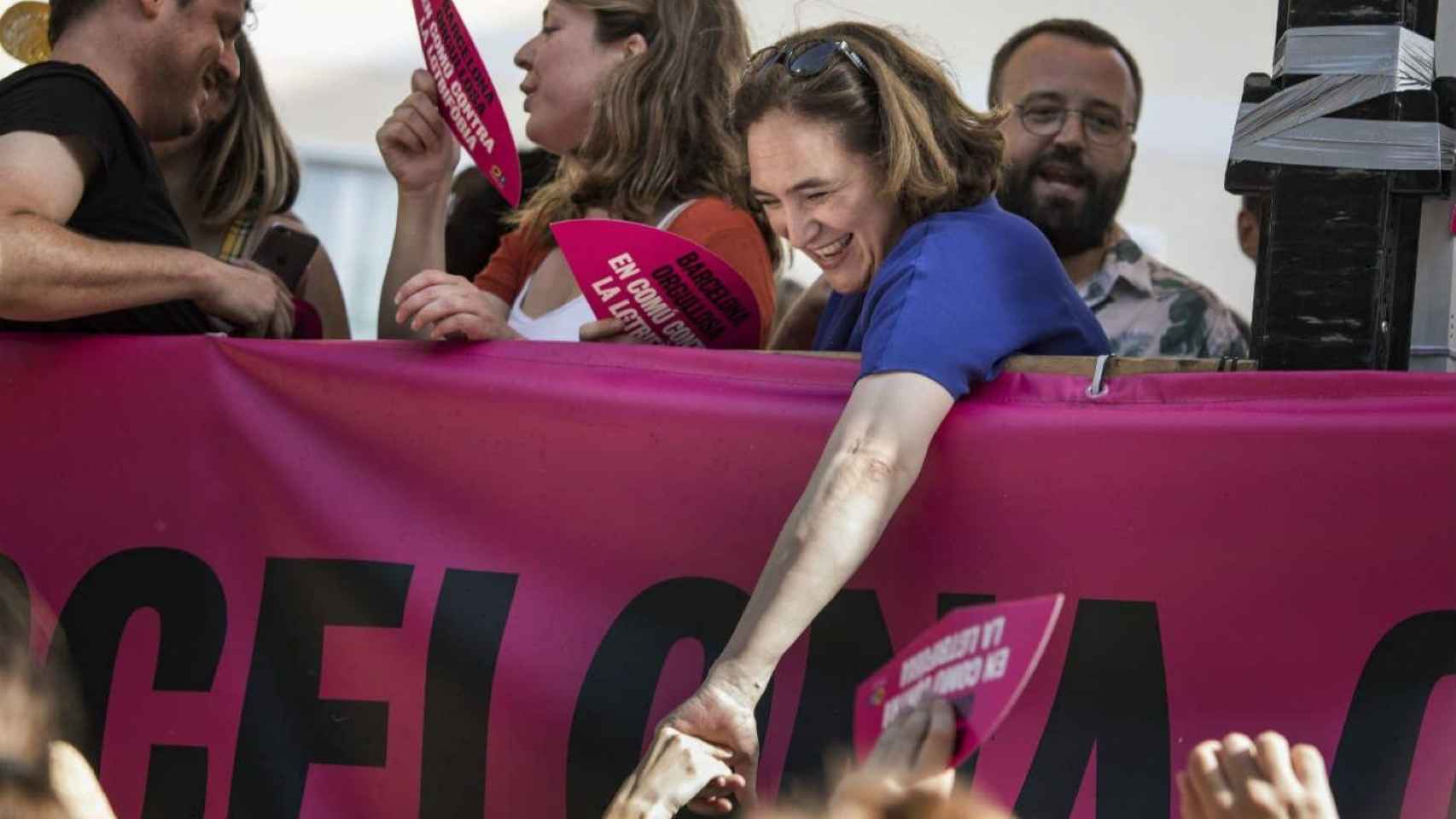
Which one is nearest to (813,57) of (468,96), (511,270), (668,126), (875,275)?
(875,275)

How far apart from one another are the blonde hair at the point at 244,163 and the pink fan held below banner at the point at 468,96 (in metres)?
0.62

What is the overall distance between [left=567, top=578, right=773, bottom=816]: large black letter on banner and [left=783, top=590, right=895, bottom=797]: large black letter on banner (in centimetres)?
7

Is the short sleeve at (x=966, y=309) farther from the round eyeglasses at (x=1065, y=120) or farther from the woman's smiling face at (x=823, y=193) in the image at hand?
the round eyeglasses at (x=1065, y=120)

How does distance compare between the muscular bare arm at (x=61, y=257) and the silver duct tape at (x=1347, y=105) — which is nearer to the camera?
the silver duct tape at (x=1347, y=105)

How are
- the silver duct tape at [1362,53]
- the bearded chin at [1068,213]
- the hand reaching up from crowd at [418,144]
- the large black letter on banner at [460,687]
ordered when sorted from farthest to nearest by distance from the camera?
1. the bearded chin at [1068,213]
2. the hand reaching up from crowd at [418,144]
3. the large black letter on banner at [460,687]
4. the silver duct tape at [1362,53]

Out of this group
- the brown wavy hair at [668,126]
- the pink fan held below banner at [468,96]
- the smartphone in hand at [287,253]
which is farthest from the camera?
the smartphone in hand at [287,253]

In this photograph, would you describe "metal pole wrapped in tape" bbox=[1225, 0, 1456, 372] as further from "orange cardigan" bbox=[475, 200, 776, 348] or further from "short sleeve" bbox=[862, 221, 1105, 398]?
"orange cardigan" bbox=[475, 200, 776, 348]

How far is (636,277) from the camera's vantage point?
9.20ft

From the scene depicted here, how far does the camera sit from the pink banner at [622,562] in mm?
2338

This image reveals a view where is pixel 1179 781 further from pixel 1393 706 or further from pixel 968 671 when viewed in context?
pixel 1393 706

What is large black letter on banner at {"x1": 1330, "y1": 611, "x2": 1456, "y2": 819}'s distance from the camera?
7.57ft

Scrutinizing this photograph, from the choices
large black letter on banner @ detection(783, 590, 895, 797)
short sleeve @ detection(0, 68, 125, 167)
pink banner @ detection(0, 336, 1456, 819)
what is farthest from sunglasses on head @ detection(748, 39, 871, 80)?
short sleeve @ detection(0, 68, 125, 167)

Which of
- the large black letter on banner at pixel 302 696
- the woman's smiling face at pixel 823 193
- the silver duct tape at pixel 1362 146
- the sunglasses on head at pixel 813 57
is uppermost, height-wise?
the sunglasses on head at pixel 813 57

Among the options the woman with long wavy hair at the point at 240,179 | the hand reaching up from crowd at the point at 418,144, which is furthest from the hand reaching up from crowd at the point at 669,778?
the woman with long wavy hair at the point at 240,179
